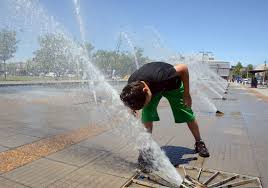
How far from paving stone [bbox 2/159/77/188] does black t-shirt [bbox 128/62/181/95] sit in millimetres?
1310

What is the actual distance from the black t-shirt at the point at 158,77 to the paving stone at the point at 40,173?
131 cm

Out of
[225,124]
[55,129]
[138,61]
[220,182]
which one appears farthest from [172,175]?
[138,61]

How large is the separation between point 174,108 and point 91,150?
4.29 feet

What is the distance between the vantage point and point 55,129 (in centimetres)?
608

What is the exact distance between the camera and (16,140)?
5062mm

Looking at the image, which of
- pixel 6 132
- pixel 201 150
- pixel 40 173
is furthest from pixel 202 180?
pixel 6 132

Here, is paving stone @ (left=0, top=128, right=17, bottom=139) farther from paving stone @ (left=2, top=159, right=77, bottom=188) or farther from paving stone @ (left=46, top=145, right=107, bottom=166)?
paving stone @ (left=2, top=159, right=77, bottom=188)

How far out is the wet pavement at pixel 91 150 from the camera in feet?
11.8

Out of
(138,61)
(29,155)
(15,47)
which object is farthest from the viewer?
(138,61)

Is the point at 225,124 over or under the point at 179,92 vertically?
under

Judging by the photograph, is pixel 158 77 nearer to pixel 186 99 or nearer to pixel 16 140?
pixel 186 99

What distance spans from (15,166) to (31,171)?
0.27m

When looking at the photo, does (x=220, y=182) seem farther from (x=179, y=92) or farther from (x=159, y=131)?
(x=159, y=131)

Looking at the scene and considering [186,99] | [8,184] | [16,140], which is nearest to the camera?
[8,184]
